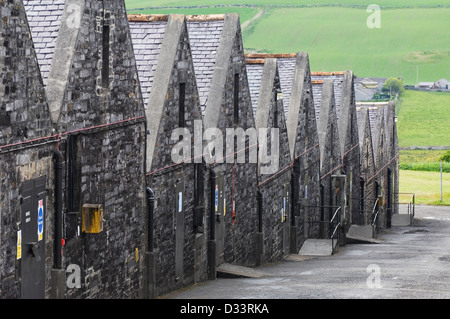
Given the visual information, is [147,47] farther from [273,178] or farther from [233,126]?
[273,178]

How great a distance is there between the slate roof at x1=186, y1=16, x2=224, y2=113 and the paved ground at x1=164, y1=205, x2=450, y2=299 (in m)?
4.86

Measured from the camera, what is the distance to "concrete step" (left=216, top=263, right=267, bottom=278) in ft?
68.3

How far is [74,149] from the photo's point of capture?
47.0 ft

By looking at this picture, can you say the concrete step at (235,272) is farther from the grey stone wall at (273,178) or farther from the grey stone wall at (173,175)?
the grey stone wall at (273,178)

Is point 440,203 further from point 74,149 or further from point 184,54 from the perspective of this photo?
point 74,149

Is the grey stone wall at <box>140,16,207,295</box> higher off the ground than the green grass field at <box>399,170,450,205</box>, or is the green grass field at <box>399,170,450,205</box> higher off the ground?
the grey stone wall at <box>140,16,207,295</box>

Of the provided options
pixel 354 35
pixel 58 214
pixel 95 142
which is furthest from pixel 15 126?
pixel 354 35

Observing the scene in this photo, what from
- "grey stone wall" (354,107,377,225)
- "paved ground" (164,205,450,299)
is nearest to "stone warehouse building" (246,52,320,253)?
"paved ground" (164,205,450,299)

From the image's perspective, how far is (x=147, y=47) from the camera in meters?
19.2

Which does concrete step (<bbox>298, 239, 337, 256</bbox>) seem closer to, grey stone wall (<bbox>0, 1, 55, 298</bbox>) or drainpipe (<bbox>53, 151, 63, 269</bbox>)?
drainpipe (<bbox>53, 151, 63, 269</bbox>)

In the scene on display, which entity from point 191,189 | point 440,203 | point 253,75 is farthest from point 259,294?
point 440,203

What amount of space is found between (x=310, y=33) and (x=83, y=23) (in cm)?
16448

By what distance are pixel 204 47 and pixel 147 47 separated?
359 cm

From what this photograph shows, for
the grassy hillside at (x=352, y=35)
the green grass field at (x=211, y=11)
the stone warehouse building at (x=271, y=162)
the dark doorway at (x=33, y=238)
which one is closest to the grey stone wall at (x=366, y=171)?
the stone warehouse building at (x=271, y=162)
